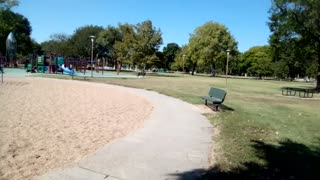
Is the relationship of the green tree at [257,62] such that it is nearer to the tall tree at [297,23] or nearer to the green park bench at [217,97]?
the tall tree at [297,23]

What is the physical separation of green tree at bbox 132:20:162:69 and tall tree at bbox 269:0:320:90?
3171cm

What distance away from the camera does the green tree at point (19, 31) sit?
257 feet

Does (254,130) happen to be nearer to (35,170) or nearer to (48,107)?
(35,170)

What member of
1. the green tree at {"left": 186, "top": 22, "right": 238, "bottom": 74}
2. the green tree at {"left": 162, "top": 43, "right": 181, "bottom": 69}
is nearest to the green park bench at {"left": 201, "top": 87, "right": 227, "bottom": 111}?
the green tree at {"left": 186, "top": 22, "right": 238, "bottom": 74}

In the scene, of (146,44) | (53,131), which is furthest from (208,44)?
(53,131)

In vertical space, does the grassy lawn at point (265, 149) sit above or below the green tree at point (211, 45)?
below

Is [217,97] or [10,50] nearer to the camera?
[217,97]

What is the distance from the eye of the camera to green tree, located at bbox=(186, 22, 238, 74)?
9231 cm

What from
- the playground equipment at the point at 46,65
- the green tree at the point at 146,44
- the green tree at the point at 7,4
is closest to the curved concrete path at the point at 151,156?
the playground equipment at the point at 46,65

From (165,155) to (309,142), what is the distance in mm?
4329

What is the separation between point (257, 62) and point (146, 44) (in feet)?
188

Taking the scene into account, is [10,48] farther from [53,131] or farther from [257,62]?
[257,62]

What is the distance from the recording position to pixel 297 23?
41.6m

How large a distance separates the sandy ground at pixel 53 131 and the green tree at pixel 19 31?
58.9 m
